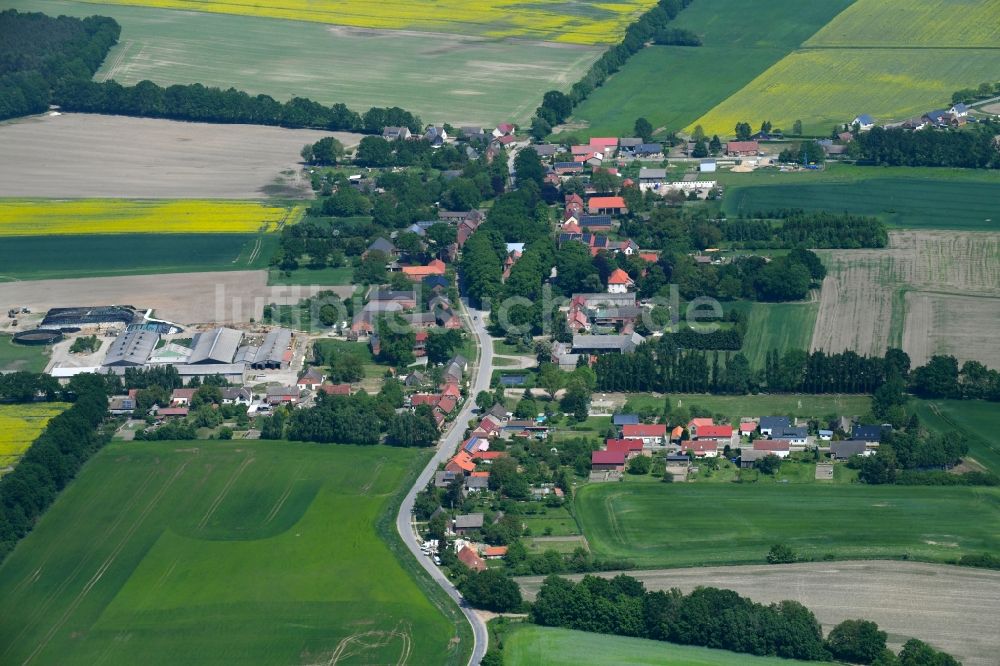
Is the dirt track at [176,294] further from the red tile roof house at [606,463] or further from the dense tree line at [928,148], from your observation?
the dense tree line at [928,148]

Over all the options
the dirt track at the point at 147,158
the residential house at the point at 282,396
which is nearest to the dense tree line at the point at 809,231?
the dirt track at the point at 147,158

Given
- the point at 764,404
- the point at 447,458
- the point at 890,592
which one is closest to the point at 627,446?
the point at 447,458

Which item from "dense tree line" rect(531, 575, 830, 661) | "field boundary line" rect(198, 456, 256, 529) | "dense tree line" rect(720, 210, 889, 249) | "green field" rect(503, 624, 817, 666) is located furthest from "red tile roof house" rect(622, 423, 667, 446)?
"dense tree line" rect(720, 210, 889, 249)

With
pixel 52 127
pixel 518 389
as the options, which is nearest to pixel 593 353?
pixel 518 389

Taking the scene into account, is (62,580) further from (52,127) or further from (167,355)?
(52,127)

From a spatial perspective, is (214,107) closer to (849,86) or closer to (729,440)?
(849,86)
